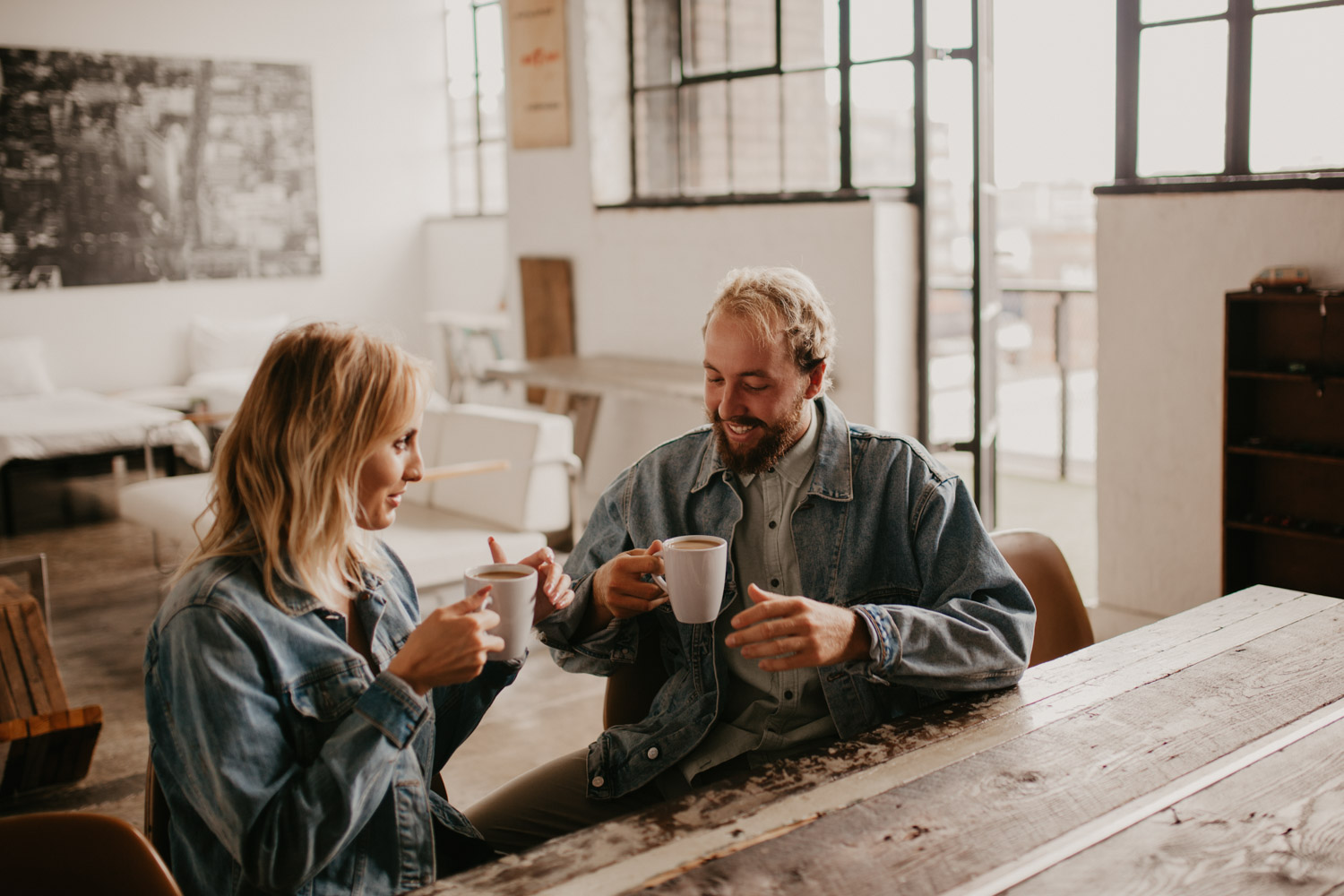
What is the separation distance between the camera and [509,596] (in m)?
1.34

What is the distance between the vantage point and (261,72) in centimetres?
863

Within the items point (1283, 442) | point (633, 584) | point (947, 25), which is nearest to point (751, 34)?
point (947, 25)

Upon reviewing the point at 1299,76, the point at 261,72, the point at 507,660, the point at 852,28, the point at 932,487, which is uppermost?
the point at 261,72

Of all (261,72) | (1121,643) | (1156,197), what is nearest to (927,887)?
(1121,643)

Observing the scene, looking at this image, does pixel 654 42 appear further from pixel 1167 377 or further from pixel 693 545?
pixel 693 545

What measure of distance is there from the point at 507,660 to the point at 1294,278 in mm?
2708

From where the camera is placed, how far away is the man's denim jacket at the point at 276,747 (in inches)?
47.4

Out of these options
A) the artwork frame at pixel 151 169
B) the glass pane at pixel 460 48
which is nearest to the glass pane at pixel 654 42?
the glass pane at pixel 460 48

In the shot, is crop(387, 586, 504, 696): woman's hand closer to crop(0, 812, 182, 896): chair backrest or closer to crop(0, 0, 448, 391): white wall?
A: crop(0, 812, 182, 896): chair backrest

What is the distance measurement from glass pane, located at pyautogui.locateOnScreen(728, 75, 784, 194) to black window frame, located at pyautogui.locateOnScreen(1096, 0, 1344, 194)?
170cm

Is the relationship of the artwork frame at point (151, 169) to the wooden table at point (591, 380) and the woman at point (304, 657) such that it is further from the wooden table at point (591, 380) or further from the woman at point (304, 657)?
the woman at point (304, 657)

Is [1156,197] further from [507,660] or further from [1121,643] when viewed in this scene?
[507,660]

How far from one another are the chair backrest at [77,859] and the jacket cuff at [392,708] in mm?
245

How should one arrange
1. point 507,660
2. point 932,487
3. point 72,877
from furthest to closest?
point 932,487 < point 507,660 < point 72,877
